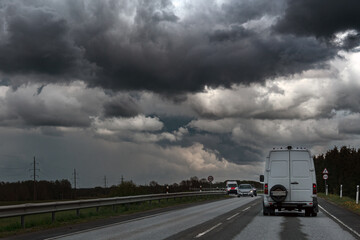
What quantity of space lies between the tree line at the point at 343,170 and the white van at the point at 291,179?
91.8 metres

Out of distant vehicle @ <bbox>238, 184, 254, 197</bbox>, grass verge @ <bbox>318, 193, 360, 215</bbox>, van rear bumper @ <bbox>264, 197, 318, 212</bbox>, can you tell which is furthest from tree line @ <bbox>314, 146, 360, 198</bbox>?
van rear bumper @ <bbox>264, 197, 318, 212</bbox>

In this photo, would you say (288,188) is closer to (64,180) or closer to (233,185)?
Answer: (233,185)

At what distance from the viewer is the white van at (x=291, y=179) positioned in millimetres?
18984

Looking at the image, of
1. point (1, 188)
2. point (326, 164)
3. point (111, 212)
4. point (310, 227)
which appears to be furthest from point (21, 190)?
point (310, 227)

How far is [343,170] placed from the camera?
118m

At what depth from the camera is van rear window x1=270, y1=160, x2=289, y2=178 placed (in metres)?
19.1

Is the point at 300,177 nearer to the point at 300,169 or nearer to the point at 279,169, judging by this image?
the point at 300,169

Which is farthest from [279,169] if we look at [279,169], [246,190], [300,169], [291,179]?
[246,190]

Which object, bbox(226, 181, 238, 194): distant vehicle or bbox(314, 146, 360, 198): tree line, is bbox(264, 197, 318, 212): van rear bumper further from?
bbox(314, 146, 360, 198): tree line

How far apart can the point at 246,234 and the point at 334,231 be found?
2.87 m

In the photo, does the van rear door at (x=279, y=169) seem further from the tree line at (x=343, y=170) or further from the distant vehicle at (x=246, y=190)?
the tree line at (x=343, y=170)

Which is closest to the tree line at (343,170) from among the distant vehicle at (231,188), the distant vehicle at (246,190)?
Result: the distant vehicle at (231,188)

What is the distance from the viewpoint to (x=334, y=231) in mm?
13266

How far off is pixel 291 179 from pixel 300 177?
37cm
